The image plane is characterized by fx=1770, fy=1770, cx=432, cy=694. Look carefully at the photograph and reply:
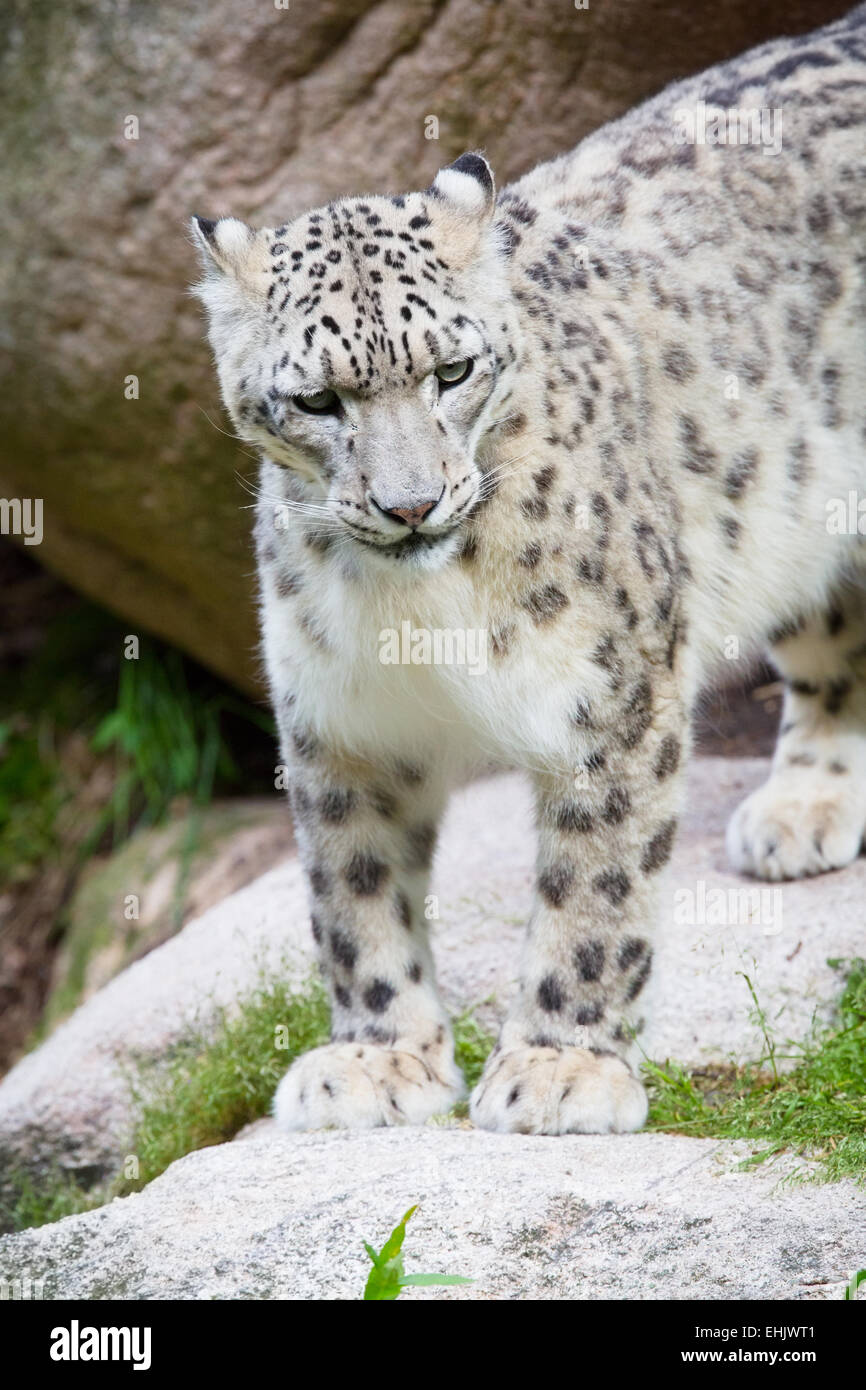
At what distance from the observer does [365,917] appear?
4.86 meters

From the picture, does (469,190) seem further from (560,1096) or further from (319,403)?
(560,1096)

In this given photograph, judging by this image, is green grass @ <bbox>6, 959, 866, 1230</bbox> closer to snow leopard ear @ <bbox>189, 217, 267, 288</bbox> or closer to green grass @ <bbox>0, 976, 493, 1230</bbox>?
green grass @ <bbox>0, 976, 493, 1230</bbox>

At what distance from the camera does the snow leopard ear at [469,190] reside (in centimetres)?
432

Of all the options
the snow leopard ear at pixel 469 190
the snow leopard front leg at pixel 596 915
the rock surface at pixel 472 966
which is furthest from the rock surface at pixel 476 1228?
the snow leopard ear at pixel 469 190

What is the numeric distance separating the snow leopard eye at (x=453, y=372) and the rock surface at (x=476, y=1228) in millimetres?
1805

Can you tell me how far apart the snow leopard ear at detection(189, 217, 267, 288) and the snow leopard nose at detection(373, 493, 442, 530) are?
771 millimetres

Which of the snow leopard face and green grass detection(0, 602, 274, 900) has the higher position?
the snow leopard face

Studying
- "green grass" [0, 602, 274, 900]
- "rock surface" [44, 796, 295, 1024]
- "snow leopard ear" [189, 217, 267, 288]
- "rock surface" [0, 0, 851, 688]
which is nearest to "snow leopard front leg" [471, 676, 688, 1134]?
"snow leopard ear" [189, 217, 267, 288]

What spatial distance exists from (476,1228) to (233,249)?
7.77ft

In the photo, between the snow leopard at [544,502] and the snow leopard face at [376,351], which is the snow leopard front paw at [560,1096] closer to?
the snow leopard at [544,502]

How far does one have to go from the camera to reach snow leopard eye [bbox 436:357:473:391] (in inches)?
162

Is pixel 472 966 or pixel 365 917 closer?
pixel 365 917

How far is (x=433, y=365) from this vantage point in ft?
13.3

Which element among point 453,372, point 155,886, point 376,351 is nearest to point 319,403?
point 376,351
